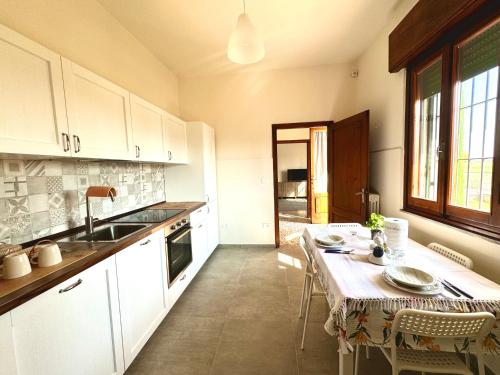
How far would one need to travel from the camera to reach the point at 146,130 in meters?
2.28

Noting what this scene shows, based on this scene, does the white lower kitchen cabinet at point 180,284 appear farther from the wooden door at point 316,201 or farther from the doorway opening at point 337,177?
the wooden door at point 316,201

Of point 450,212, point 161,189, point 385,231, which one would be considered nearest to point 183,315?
point 161,189

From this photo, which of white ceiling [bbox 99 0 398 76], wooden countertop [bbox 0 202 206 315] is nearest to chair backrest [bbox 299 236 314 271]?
wooden countertop [bbox 0 202 206 315]

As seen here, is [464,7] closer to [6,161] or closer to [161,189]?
[6,161]

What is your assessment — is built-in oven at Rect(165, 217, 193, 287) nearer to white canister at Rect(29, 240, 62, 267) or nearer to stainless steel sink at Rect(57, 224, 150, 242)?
stainless steel sink at Rect(57, 224, 150, 242)

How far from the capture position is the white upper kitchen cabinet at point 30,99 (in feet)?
3.54

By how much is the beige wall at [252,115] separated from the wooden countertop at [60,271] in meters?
2.26

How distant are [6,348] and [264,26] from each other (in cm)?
305

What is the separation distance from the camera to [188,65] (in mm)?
3334

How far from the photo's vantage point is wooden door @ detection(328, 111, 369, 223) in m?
2.78

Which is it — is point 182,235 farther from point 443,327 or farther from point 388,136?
point 388,136

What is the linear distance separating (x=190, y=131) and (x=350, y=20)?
7.55ft

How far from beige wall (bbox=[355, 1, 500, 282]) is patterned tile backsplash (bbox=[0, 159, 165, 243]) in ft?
9.48

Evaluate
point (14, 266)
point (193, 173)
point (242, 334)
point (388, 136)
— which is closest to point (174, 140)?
point (193, 173)
